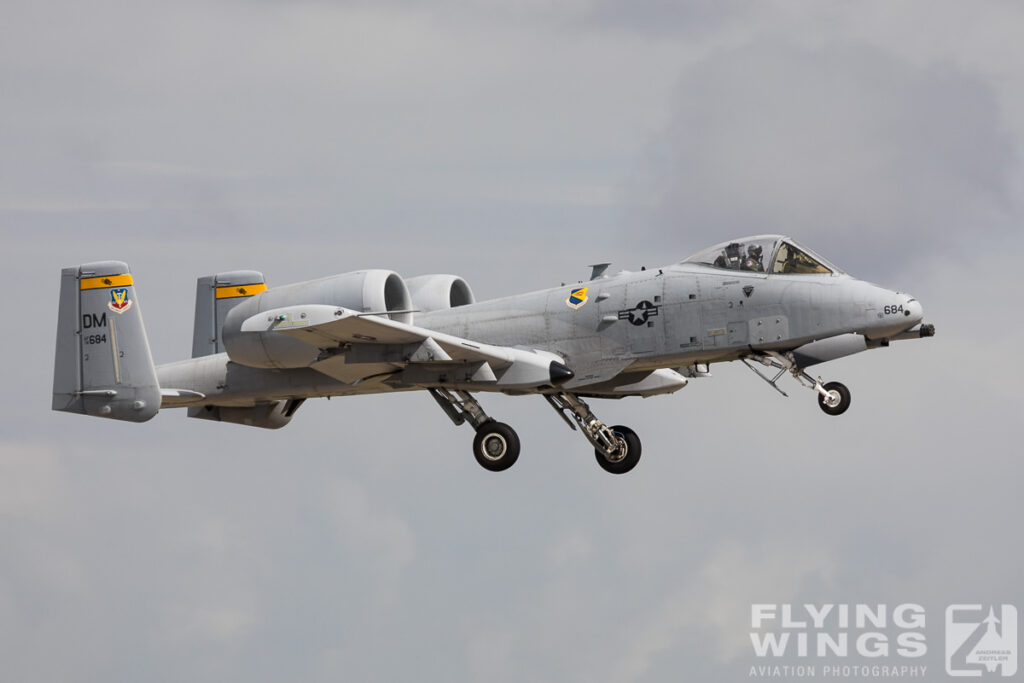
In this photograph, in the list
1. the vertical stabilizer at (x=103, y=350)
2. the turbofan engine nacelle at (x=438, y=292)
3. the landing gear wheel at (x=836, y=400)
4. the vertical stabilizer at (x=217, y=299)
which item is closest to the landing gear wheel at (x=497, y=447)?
the turbofan engine nacelle at (x=438, y=292)

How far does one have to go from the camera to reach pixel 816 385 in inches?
1048

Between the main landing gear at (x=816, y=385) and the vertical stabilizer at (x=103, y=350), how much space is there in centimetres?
1003

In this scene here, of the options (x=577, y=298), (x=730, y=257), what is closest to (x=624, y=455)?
(x=577, y=298)

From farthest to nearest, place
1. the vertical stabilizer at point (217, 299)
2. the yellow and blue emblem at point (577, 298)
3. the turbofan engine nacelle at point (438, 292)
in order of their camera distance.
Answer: the vertical stabilizer at point (217, 299)
the turbofan engine nacelle at point (438, 292)
the yellow and blue emblem at point (577, 298)

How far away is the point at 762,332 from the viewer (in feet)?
87.2

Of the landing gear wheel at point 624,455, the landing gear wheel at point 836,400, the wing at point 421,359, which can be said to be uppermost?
the wing at point 421,359

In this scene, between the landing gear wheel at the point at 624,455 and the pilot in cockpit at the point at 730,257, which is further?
the landing gear wheel at the point at 624,455

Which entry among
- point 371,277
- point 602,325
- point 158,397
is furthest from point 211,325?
point 602,325

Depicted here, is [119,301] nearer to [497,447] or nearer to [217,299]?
[217,299]

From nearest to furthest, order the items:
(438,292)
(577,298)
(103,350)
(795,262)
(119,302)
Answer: (795,262), (577,298), (103,350), (119,302), (438,292)

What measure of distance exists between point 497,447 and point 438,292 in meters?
3.03

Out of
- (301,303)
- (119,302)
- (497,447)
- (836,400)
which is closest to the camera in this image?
(836,400)

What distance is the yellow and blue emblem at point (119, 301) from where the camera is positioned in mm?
28969

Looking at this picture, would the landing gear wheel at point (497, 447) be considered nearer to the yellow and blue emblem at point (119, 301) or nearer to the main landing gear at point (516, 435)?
the main landing gear at point (516, 435)
